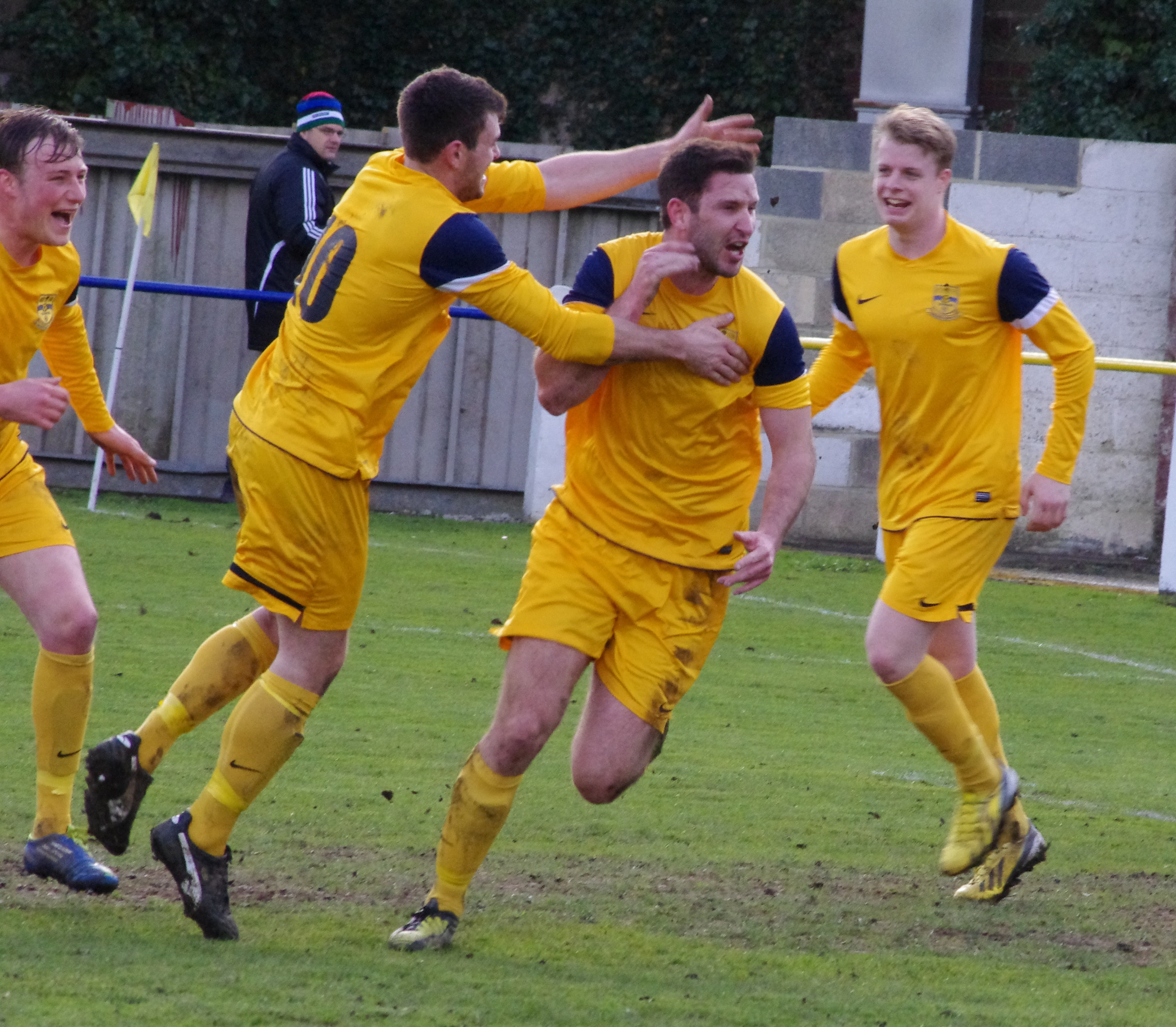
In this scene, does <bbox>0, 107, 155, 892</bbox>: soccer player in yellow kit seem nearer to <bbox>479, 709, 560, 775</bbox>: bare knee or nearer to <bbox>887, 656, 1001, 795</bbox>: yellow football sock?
<bbox>479, 709, 560, 775</bbox>: bare knee

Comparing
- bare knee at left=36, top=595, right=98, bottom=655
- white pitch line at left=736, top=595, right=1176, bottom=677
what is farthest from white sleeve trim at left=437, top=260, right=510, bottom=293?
white pitch line at left=736, top=595, right=1176, bottom=677

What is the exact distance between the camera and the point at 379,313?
4.33 meters

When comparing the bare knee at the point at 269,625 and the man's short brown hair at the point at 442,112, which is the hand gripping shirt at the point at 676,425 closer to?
the man's short brown hair at the point at 442,112

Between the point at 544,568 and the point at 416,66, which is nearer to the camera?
the point at 544,568

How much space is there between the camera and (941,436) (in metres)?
5.31

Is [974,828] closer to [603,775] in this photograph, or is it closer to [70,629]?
[603,775]

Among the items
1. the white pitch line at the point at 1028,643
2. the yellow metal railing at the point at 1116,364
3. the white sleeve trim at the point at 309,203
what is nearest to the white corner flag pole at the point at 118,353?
the white sleeve trim at the point at 309,203

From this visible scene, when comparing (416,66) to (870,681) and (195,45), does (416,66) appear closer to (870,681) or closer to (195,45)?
(195,45)

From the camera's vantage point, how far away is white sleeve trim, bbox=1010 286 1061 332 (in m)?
5.19

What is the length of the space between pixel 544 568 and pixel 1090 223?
30.2 feet

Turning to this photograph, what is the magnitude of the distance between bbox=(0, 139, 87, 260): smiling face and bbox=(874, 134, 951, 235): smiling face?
2244 mm

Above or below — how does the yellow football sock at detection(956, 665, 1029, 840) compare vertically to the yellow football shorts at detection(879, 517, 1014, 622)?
below

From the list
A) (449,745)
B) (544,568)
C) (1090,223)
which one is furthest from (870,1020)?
(1090,223)

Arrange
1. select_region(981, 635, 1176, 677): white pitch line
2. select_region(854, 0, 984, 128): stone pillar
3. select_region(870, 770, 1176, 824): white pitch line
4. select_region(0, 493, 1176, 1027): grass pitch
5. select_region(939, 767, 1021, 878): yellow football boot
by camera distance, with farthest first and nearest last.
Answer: select_region(854, 0, 984, 128): stone pillar → select_region(981, 635, 1176, 677): white pitch line → select_region(870, 770, 1176, 824): white pitch line → select_region(939, 767, 1021, 878): yellow football boot → select_region(0, 493, 1176, 1027): grass pitch
